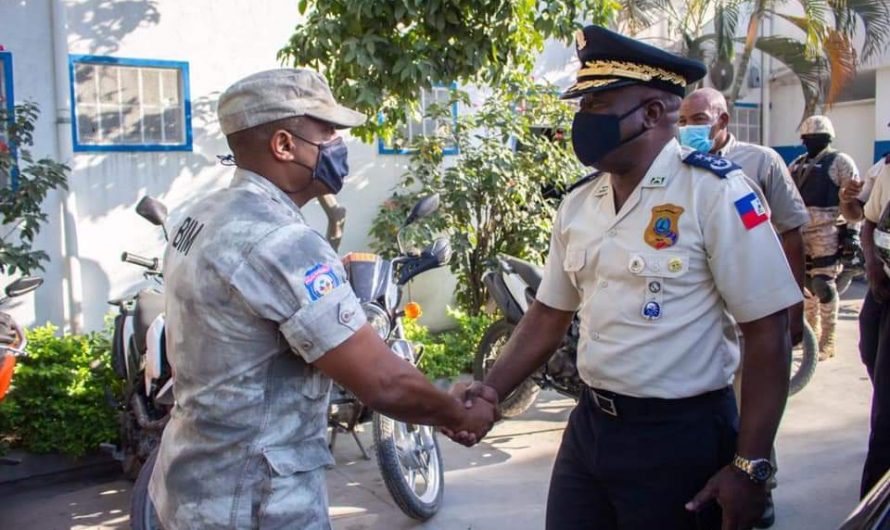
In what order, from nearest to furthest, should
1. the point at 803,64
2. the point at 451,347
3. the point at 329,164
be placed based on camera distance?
the point at 329,164
the point at 451,347
the point at 803,64

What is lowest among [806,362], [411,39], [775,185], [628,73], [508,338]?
[806,362]

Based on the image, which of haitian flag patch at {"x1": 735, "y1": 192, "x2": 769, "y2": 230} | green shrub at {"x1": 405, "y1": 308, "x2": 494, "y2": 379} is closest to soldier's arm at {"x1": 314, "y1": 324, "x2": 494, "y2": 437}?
haitian flag patch at {"x1": 735, "y1": 192, "x2": 769, "y2": 230}

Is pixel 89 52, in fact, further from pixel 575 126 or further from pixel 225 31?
pixel 575 126

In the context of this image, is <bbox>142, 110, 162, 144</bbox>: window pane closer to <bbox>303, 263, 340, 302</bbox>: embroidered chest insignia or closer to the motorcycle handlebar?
the motorcycle handlebar

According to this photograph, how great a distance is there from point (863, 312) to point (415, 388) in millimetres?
2790

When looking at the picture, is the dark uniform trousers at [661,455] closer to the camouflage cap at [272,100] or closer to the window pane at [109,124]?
the camouflage cap at [272,100]

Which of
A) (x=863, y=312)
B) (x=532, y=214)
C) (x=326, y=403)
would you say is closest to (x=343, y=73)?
(x=532, y=214)

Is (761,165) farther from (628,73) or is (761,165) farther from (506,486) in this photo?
(506,486)

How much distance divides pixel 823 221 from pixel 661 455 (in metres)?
5.70

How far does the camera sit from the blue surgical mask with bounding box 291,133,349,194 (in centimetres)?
211

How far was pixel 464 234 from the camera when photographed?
6.97m

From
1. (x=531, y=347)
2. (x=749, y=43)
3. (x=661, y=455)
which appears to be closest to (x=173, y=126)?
(x=531, y=347)

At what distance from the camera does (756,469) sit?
204 centimetres

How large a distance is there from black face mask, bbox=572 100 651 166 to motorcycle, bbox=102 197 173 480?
8.15 feet
